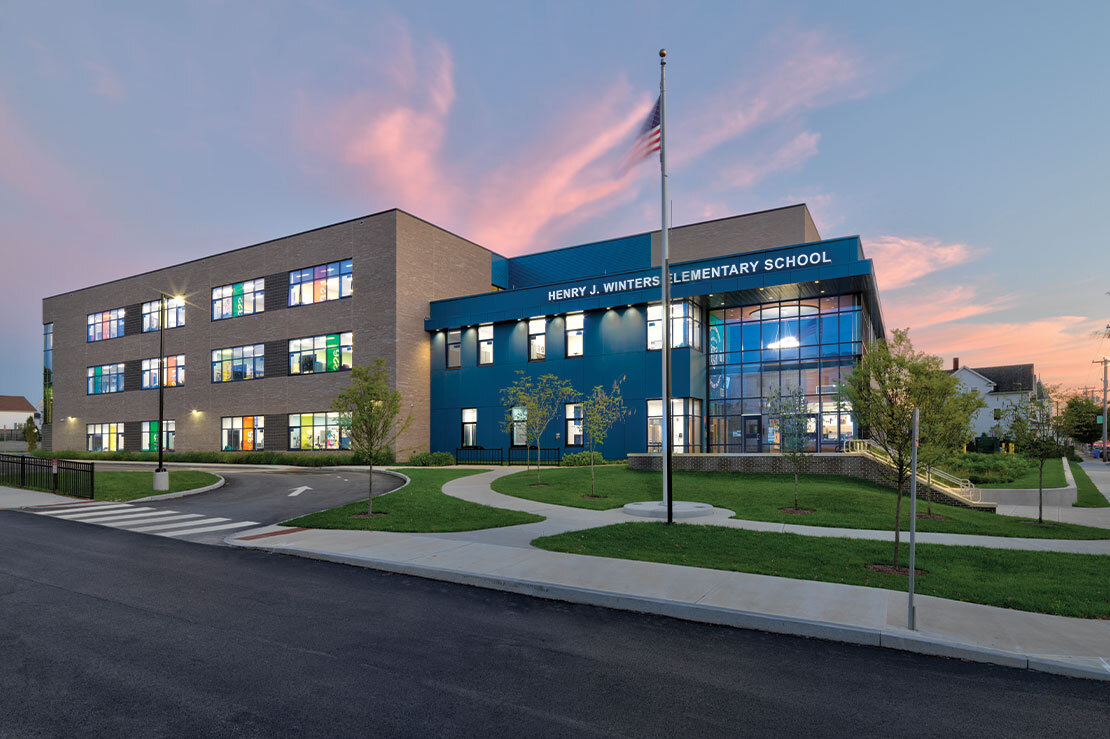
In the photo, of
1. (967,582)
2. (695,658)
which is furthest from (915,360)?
(695,658)

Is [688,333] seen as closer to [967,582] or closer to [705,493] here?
[705,493]

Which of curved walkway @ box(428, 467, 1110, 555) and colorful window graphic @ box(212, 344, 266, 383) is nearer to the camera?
curved walkway @ box(428, 467, 1110, 555)

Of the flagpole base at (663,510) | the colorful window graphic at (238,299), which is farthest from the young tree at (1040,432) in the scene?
the colorful window graphic at (238,299)

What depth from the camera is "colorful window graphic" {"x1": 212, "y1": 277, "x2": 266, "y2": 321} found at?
44875 millimetres

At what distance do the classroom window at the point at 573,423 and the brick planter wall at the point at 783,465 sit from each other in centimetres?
777

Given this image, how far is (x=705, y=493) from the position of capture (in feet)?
67.7

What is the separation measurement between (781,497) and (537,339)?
20259 millimetres

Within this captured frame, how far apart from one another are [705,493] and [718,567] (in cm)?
1041

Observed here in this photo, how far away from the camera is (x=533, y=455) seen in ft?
118

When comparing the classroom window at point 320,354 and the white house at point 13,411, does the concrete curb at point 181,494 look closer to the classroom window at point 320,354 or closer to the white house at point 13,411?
the classroom window at point 320,354

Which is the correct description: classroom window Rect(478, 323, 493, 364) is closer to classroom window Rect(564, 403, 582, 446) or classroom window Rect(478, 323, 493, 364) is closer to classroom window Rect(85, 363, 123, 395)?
classroom window Rect(564, 403, 582, 446)

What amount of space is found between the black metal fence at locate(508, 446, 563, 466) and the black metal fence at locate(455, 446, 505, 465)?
0.71 m

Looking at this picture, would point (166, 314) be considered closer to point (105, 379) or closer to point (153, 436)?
point (153, 436)

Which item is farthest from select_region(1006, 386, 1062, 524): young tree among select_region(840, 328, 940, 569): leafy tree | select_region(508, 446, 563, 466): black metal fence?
select_region(508, 446, 563, 466): black metal fence
